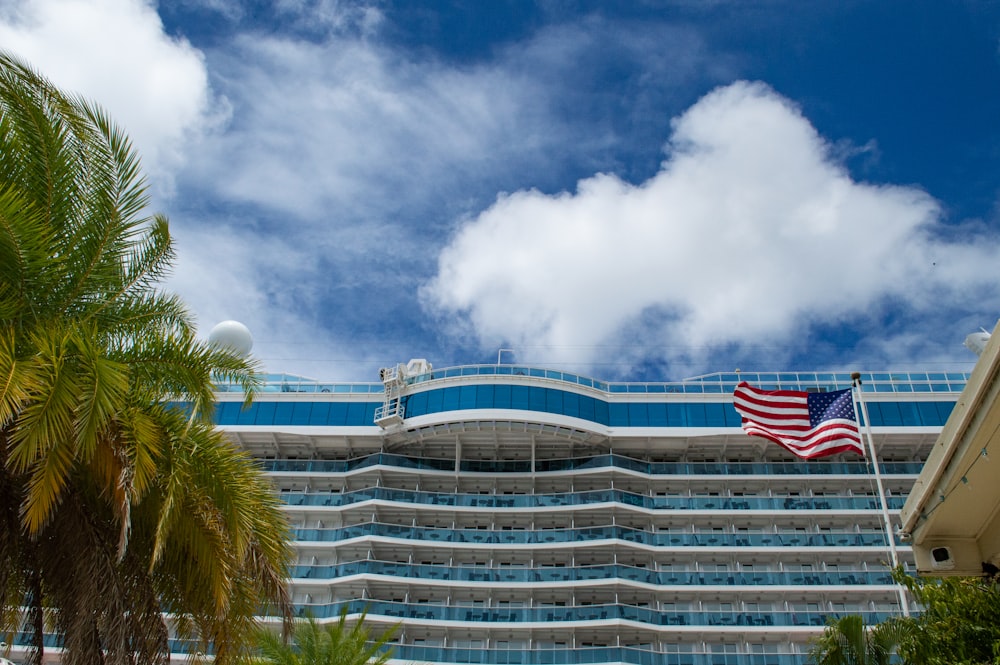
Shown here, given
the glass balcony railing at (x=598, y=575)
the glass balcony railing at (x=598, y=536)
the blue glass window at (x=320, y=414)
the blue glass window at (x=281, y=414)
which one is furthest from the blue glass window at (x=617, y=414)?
the blue glass window at (x=281, y=414)

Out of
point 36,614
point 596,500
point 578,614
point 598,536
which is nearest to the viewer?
point 36,614

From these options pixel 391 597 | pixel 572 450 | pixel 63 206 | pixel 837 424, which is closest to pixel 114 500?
pixel 63 206

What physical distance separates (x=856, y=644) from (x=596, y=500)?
27466mm

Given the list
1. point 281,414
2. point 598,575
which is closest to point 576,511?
point 598,575

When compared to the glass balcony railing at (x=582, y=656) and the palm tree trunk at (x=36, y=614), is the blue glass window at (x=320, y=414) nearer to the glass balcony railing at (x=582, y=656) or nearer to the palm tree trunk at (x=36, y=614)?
the glass balcony railing at (x=582, y=656)

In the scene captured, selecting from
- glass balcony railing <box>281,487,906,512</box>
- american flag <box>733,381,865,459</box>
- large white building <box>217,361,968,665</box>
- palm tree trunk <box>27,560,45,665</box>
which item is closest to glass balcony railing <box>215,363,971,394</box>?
large white building <box>217,361,968,665</box>

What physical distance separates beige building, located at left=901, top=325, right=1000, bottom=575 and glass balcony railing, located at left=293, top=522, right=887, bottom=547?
115 feet

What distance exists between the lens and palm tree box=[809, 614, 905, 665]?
19219mm

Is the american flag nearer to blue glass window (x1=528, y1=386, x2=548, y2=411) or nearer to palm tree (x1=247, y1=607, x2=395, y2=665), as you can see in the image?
palm tree (x1=247, y1=607, x2=395, y2=665)

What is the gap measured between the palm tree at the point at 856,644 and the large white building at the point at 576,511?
2273cm

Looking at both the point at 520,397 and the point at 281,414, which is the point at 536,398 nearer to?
the point at 520,397

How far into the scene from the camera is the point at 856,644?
19.8 metres

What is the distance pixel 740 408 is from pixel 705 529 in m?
21.0

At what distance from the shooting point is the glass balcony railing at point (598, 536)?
150 ft
